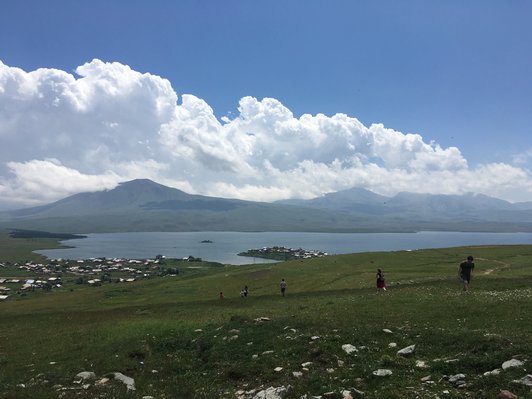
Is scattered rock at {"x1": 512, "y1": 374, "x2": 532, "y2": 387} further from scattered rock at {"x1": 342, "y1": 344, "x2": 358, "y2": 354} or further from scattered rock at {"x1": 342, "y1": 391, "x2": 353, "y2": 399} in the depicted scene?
scattered rock at {"x1": 342, "y1": 344, "x2": 358, "y2": 354}

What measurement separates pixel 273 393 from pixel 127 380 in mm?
7481

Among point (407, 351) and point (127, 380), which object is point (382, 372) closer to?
point (407, 351)

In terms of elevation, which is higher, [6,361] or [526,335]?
[526,335]

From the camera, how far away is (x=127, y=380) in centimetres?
1745

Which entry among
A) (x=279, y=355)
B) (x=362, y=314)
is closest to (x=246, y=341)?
(x=279, y=355)

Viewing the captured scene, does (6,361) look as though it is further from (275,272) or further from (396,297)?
(275,272)

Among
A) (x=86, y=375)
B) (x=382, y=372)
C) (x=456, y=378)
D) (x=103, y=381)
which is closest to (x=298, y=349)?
(x=382, y=372)

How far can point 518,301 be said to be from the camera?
79.7 ft

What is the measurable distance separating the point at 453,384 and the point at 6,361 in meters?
24.7

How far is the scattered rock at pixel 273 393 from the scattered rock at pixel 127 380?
18.9 feet

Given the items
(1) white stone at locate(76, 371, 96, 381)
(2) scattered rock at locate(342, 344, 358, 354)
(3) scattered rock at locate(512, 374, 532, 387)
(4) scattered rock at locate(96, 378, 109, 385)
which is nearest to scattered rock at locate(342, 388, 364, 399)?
(2) scattered rock at locate(342, 344, 358, 354)

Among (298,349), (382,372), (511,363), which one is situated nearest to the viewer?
(511,363)

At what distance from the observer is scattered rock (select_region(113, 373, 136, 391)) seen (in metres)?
16.5

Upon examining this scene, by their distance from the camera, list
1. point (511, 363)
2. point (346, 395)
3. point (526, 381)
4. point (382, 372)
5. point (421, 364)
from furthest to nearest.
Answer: point (421, 364) < point (382, 372) < point (511, 363) < point (346, 395) < point (526, 381)
